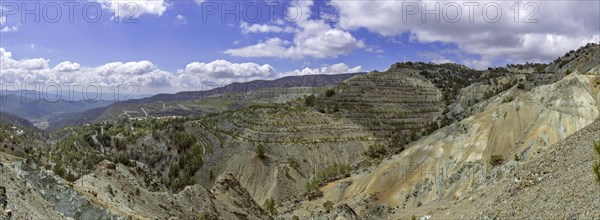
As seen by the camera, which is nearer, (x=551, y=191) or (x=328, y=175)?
(x=551, y=191)

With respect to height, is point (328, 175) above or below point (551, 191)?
below

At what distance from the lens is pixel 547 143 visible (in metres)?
42.7

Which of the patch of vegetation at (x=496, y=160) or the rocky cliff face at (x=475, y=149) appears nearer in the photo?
the rocky cliff face at (x=475, y=149)

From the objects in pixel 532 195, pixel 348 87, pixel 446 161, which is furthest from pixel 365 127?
pixel 532 195

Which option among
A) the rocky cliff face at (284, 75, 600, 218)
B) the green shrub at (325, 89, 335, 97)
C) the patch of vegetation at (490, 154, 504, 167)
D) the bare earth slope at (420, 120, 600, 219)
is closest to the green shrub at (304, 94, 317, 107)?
the green shrub at (325, 89, 335, 97)

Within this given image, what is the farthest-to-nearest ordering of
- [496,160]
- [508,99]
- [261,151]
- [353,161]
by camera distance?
[353,161]
[261,151]
[508,99]
[496,160]

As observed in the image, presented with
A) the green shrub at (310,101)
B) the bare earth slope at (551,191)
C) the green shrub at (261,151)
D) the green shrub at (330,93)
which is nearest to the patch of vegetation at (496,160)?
the bare earth slope at (551,191)

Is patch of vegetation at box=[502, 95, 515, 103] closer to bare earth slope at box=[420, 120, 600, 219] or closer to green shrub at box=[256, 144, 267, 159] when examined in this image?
bare earth slope at box=[420, 120, 600, 219]

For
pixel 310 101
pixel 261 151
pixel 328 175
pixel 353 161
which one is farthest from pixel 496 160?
pixel 310 101

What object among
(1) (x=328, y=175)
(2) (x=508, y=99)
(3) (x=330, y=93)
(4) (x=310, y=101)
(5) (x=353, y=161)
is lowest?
(1) (x=328, y=175)

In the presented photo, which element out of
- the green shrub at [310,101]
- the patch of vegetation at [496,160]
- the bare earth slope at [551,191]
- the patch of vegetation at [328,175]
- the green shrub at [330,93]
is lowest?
the patch of vegetation at [328,175]

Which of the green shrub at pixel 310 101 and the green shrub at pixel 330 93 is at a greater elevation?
the green shrub at pixel 330 93

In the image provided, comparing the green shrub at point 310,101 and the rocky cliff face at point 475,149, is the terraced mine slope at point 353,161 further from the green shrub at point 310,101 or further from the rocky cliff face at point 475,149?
the green shrub at point 310,101

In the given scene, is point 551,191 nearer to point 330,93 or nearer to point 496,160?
point 496,160
